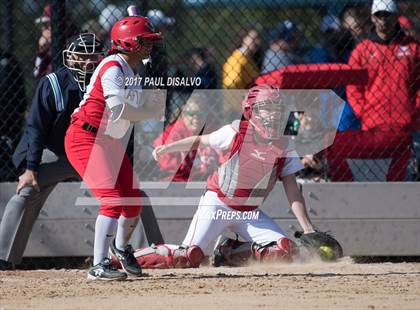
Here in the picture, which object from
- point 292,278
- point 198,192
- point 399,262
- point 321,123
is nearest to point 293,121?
point 321,123

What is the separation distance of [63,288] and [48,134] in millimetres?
1306

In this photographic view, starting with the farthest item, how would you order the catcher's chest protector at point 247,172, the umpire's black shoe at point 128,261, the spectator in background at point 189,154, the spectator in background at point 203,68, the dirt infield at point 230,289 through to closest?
the spectator in background at point 203,68, the spectator in background at point 189,154, the catcher's chest protector at point 247,172, the umpire's black shoe at point 128,261, the dirt infield at point 230,289

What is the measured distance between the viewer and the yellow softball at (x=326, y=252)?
617cm

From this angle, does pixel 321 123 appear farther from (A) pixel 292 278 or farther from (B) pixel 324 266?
(A) pixel 292 278

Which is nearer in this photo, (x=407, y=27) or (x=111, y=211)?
(x=111, y=211)

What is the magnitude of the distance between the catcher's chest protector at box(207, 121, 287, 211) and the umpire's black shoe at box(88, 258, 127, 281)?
1148mm

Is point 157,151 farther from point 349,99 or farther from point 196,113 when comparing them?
point 349,99

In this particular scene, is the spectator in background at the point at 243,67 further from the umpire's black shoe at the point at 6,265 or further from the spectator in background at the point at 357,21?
the umpire's black shoe at the point at 6,265

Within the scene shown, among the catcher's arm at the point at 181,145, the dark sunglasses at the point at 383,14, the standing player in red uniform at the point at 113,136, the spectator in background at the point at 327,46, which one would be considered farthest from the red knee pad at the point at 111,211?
the spectator in background at the point at 327,46

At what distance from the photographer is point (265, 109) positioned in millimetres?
6320

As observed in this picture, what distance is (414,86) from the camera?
768cm

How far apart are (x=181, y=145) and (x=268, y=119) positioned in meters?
0.66

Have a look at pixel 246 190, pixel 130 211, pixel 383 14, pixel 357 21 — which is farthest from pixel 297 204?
pixel 357 21

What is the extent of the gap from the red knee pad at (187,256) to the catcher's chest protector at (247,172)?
1.43 feet
